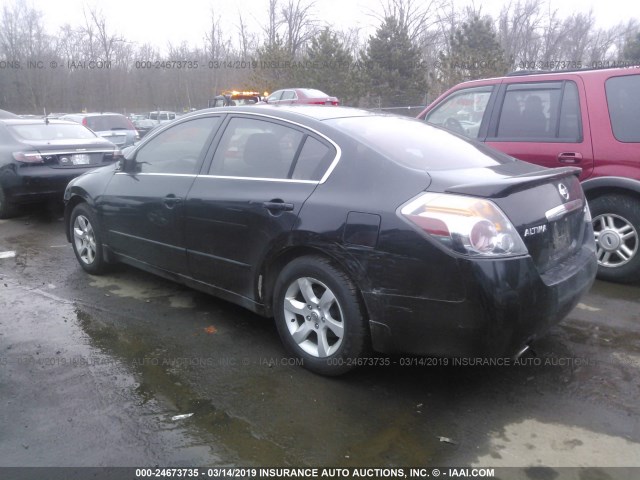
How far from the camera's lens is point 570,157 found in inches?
195

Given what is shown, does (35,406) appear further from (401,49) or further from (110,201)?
(401,49)

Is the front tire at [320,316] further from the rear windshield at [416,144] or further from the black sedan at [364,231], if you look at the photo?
the rear windshield at [416,144]

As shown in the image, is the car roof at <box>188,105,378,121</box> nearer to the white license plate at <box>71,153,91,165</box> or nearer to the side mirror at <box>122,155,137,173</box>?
the side mirror at <box>122,155,137,173</box>

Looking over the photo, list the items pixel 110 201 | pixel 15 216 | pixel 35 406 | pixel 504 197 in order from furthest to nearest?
pixel 15 216
pixel 110 201
pixel 35 406
pixel 504 197

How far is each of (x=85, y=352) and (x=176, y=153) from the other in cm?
166

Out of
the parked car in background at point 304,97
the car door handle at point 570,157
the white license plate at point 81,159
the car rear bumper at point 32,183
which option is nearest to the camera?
the car door handle at point 570,157

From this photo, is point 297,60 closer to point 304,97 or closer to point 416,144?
point 304,97

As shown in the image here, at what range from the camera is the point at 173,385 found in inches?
130

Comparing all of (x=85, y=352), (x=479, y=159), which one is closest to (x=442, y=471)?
(x=479, y=159)

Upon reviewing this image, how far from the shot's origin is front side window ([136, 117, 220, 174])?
4.18 m

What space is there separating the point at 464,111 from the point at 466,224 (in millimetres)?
3584

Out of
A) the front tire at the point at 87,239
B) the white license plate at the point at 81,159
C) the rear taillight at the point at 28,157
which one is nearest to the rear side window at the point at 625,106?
the front tire at the point at 87,239

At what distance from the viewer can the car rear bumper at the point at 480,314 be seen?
271 centimetres

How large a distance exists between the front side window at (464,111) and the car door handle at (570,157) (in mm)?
969
